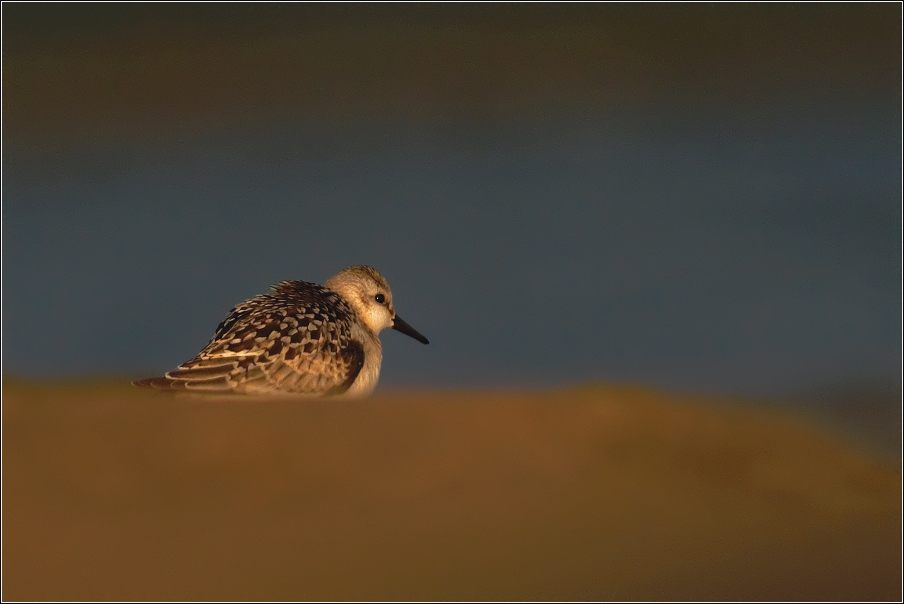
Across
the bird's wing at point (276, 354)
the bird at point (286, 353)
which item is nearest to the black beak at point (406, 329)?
the bird at point (286, 353)

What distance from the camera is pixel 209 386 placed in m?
7.26

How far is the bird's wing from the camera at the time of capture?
7312 mm

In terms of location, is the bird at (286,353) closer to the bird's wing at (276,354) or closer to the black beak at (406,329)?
the bird's wing at (276,354)

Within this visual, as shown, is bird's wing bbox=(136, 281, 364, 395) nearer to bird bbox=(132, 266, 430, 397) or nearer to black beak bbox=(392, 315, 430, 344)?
bird bbox=(132, 266, 430, 397)

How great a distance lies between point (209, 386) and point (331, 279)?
7.54ft

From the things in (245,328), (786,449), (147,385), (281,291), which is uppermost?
(281,291)

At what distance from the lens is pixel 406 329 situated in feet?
31.6

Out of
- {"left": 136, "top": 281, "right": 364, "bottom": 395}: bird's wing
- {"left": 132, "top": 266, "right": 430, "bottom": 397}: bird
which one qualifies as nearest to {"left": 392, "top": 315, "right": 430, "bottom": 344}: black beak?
{"left": 132, "top": 266, "right": 430, "bottom": 397}: bird

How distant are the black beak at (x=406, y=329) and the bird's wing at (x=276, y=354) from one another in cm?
137

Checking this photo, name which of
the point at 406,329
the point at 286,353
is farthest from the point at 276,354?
the point at 406,329

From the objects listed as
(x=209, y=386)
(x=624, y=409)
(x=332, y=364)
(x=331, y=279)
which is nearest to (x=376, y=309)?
(x=331, y=279)

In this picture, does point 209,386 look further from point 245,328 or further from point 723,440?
point 723,440

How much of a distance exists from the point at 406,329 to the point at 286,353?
87.9 inches

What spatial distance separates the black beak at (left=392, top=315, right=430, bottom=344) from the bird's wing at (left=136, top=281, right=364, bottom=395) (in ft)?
4.48
